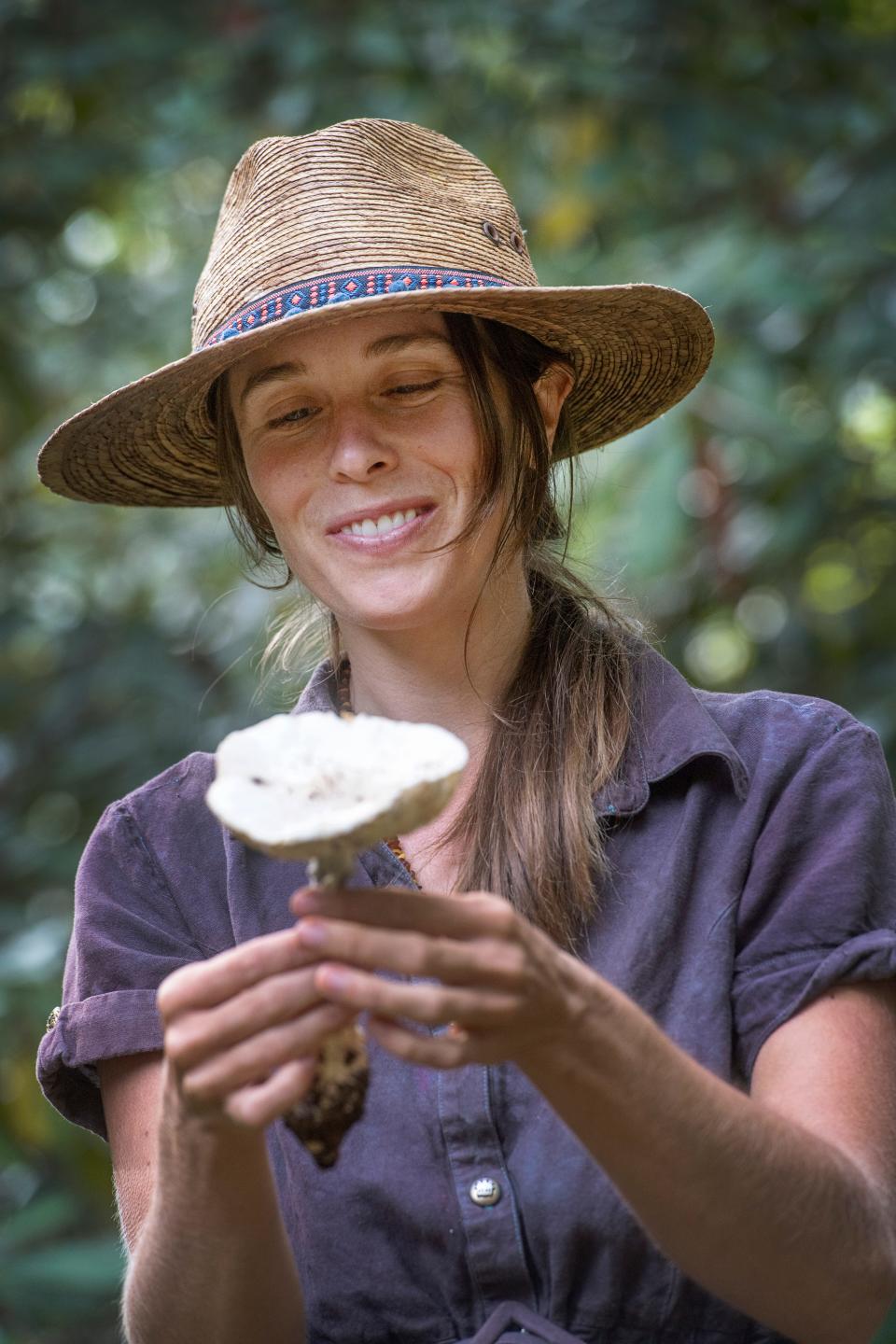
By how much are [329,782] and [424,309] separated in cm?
66

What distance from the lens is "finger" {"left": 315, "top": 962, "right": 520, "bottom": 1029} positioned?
119 centimetres

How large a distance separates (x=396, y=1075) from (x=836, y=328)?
213cm

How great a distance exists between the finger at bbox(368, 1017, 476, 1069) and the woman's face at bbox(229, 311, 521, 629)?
24.6 inches

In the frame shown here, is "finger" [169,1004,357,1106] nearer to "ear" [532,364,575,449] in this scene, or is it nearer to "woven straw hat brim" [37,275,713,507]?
"woven straw hat brim" [37,275,713,507]

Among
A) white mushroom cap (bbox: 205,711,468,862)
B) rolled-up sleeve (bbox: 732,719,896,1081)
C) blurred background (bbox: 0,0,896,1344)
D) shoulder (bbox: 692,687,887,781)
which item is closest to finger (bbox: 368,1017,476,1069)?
white mushroom cap (bbox: 205,711,468,862)

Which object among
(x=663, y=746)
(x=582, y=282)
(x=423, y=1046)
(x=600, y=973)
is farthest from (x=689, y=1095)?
(x=582, y=282)

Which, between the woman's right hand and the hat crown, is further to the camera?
the hat crown

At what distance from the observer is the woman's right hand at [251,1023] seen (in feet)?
4.00

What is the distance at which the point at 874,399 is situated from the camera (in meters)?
3.98

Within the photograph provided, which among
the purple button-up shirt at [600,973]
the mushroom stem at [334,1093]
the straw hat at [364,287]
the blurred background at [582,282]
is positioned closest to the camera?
the mushroom stem at [334,1093]

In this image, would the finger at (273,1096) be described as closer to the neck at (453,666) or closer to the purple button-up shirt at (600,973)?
the purple button-up shirt at (600,973)

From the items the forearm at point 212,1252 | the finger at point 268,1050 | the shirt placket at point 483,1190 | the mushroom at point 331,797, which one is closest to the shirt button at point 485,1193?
the shirt placket at point 483,1190

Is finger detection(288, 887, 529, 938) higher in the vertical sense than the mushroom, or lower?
lower

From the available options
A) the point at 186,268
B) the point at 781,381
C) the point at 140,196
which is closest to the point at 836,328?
the point at 781,381
